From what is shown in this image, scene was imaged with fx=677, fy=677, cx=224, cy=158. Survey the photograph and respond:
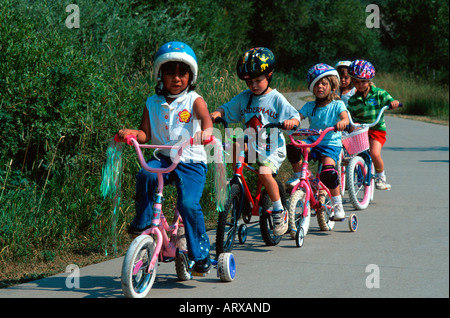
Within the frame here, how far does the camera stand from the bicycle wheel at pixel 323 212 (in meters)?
7.02

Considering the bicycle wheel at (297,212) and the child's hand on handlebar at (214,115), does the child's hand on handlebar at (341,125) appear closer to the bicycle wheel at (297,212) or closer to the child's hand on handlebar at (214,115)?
the bicycle wheel at (297,212)

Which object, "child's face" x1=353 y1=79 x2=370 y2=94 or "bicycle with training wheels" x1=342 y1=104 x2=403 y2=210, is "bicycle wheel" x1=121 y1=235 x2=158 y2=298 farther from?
"child's face" x1=353 y1=79 x2=370 y2=94

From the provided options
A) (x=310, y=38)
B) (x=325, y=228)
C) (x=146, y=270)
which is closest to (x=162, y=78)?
(x=146, y=270)

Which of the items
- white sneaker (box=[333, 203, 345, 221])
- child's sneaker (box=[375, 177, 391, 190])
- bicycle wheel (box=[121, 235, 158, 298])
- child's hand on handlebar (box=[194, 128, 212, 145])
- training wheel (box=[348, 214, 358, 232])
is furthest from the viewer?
child's sneaker (box=[375, 177, 391, 190])

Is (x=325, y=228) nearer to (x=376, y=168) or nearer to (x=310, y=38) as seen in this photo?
(x=376, y=168)

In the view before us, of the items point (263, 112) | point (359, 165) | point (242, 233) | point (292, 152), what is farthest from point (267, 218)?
point (359, 165)

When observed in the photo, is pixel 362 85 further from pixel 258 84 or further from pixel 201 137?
pixel 201 137

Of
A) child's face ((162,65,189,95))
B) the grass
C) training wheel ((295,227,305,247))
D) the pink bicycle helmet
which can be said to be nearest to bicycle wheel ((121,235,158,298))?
child's face ((162,65,189,95))

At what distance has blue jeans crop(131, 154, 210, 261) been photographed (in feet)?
15.6

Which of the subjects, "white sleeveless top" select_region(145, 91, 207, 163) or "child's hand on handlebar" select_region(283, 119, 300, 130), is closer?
"white sleeveless top" select_region(145, 91, 207, 163)

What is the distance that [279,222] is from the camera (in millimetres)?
6172

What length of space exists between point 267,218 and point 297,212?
0.50 m

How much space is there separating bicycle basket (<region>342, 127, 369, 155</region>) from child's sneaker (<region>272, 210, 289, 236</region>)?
7.78 feet

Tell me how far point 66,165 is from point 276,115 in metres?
2.25
